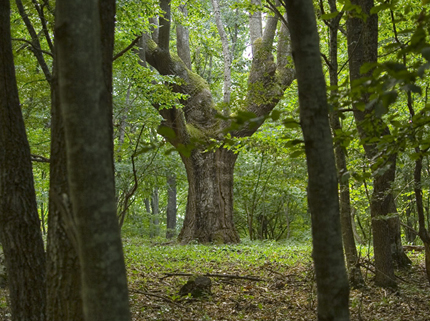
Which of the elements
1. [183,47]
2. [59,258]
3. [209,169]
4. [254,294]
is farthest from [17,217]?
[183,47]

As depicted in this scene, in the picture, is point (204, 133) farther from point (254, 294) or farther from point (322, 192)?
point (322, 192)

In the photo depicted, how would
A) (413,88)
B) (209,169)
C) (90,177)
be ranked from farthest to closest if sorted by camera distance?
(209,169)
(413,88)
(90,177)

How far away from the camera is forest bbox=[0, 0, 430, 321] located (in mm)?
1341

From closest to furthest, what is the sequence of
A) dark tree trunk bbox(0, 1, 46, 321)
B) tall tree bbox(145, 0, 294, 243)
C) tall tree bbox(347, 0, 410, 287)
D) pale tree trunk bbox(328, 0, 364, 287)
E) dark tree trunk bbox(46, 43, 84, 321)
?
dark tree trunk bbox(46, 43, 84, 321), dark tree trunk bbox(0, 1, 46, 321), pale tree trunk bbox(328, 0, 364, 287), tall tree bbox(347, 0, 410, 287), tall tree bbox(145, 0, 294, 243)

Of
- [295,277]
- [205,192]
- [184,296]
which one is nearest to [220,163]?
[205,192]

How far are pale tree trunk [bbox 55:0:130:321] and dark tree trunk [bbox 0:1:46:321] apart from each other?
7.44 ft

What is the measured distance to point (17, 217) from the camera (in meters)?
3.29

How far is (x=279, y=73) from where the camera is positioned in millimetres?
11555

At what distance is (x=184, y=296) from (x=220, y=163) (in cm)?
684

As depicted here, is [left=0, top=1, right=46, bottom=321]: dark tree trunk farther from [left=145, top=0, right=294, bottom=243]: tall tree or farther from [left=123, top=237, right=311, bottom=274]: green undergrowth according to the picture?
[left=145, top=0, right=294, bottom=243]: tall tree

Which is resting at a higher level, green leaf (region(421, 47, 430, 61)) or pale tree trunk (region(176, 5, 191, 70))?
pale tree trunk (region(176, 5, 191, 70))

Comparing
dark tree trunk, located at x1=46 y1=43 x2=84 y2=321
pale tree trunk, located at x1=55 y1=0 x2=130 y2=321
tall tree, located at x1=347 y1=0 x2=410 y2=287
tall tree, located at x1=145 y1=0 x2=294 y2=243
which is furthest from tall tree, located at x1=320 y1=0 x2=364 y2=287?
tall tree, located at x1=145 y1=0 x2=294 y2=243

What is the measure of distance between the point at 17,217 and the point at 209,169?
8.72 m

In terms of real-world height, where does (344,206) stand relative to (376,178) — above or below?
below
